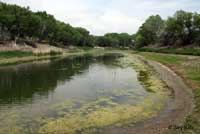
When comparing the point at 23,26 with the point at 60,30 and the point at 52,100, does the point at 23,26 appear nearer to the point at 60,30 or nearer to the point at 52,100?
the point at 60,30

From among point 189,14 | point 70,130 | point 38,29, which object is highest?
point 189,14

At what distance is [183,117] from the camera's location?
539 inches

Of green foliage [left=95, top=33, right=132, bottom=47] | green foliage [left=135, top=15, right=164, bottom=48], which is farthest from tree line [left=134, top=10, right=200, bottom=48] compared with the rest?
green foliage [left=95, top=33, right=132, bottom=47]

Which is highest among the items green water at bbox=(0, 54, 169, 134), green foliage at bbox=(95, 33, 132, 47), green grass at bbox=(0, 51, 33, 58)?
green foliage at bbox=(95, 33, 132, 47)

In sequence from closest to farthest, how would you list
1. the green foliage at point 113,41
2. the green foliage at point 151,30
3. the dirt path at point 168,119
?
the dirt path at point 168,119
the green foliage at point 151,30
the green foliage at point 113,41

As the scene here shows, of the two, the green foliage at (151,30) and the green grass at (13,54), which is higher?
the green foliage at (151,30)

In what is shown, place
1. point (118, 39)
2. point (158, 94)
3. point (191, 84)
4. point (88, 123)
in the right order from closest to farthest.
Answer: point (88, 123)
point (158, 94)
point (191, 84)
point (118, 39)

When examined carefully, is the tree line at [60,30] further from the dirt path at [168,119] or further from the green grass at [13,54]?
the dirt path at [168,119]

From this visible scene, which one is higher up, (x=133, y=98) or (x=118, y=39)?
(x=118, y=39)

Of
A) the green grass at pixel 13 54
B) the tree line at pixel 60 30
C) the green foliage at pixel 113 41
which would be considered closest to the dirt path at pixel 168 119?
the green grass at pixel 13 54

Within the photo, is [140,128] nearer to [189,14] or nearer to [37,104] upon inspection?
[37,104]

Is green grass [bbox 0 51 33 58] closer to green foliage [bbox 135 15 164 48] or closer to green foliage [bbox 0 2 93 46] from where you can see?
green foliage [bbox 0 2 93 46]

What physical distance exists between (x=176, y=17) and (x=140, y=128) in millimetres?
80271

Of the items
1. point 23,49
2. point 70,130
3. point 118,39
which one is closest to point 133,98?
point 70,130
